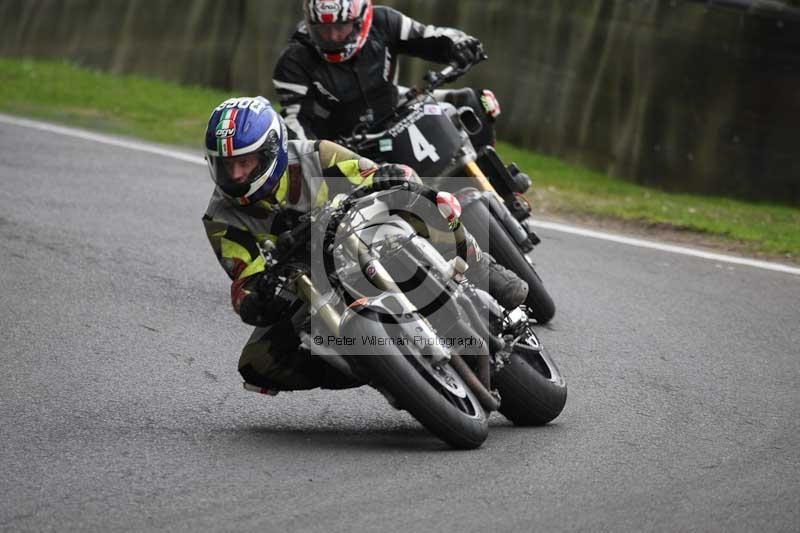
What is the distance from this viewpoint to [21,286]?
315 inches

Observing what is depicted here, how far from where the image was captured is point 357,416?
5855 mm

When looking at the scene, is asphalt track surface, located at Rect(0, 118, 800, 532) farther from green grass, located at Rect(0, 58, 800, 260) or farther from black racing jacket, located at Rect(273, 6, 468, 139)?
black racing jacket, located at Rect(273, 6, 468, 139)

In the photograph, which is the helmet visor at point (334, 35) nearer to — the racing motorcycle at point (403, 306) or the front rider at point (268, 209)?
the front rider at point (268, 209)

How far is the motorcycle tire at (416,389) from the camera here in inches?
191

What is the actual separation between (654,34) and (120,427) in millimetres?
7309

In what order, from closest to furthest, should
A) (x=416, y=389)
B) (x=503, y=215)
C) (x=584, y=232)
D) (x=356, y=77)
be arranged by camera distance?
(x=416, y=389)
(x=503, y=215)
(x=356, y=77)
(x=584, y=232)

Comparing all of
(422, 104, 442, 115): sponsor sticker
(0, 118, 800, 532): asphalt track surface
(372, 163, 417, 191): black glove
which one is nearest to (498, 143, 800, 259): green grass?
(0, 118, 800, 532): asphalt track surface

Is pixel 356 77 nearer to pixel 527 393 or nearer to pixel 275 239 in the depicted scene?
pixel 275 239

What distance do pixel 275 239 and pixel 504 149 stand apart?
23.1 ft

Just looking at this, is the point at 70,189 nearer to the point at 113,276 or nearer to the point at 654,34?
the point at 113,276

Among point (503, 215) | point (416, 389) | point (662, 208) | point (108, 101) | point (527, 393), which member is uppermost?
point (503, 215)

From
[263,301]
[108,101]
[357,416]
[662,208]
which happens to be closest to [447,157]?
[357,416]

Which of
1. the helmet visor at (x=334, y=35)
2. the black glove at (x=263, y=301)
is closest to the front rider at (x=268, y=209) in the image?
the black glove at (x=263, y=301)

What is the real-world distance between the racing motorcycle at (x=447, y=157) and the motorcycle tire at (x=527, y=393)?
145 centimetres
